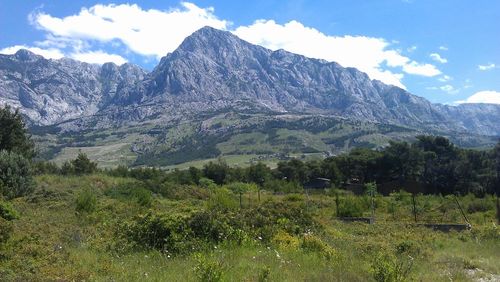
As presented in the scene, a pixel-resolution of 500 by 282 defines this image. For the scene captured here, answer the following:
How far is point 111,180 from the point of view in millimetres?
40719

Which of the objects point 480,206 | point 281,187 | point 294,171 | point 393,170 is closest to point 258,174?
point 294,171

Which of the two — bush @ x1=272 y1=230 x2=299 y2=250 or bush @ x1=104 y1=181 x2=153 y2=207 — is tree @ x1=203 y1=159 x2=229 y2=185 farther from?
bush @ x1=272 y1=230 x2=299 y2=250

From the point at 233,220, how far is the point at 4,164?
19451mm

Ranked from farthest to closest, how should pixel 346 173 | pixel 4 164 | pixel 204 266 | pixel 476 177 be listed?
pixel 346 173, pixel 476 177, pixel 4 164, pixel 204 266

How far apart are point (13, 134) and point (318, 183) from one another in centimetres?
4727

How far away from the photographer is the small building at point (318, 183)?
239 ft

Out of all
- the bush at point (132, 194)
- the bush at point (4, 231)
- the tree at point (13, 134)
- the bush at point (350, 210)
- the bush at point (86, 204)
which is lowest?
the bush at point (350, 210)

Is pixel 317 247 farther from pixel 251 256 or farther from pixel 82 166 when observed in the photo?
pixel 82 166

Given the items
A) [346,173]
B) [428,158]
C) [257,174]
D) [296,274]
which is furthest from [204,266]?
[428,158]

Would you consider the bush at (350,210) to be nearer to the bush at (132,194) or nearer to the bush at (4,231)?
the bush at (132,194)

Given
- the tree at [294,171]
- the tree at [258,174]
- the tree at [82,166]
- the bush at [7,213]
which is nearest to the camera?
the bush at [7,213]

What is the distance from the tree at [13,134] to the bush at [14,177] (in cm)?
1175

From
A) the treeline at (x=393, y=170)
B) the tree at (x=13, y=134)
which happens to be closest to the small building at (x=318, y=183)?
the treeline at (x=393, y=170)

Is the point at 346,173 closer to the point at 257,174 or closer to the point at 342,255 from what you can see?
the point at 257,174
